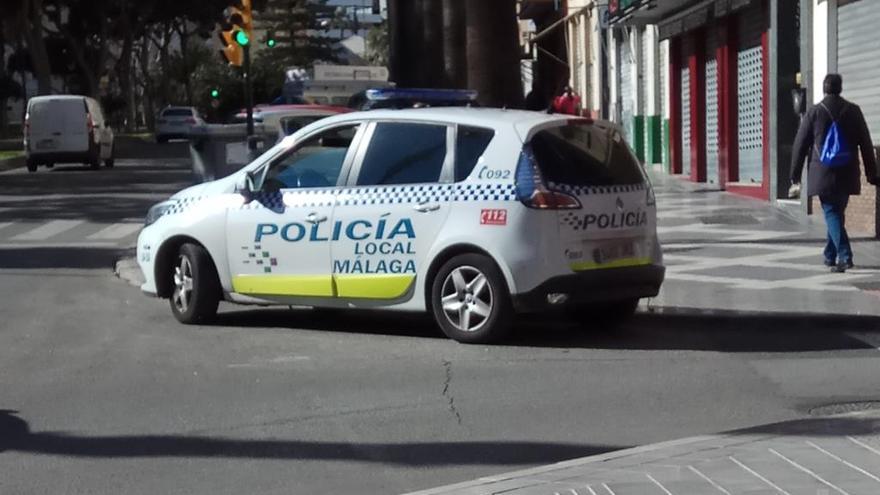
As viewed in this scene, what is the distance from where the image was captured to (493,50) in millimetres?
16875

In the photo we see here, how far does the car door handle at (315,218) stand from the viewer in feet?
→ 37.0

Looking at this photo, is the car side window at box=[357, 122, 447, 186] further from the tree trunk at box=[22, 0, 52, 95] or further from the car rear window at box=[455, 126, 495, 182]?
the tree trunk at box=[22, 0, 52, 95]

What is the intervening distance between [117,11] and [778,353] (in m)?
57.7

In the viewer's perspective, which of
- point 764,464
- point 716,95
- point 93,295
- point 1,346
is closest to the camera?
point 764,464

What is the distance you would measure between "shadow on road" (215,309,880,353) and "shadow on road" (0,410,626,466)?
10.5 ft

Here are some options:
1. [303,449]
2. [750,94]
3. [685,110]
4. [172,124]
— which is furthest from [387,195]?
[172,124]

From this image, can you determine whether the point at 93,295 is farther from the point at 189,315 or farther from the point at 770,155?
the point at 770,155

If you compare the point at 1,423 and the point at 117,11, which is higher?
the point at 117,11

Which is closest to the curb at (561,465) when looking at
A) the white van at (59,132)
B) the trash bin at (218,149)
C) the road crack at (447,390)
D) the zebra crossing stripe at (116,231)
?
the road crack at (447,390)

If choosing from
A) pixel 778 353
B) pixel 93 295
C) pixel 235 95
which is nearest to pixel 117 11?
pixel 235 95

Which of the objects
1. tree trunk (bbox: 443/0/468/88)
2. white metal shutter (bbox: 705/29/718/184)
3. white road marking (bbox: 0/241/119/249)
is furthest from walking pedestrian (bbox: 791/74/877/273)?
white metal shutter (bbox: 705/29/718/184)

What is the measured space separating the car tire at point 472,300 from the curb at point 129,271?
16.4 ft

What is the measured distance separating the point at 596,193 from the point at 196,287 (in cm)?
318

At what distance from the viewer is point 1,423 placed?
8414mm
